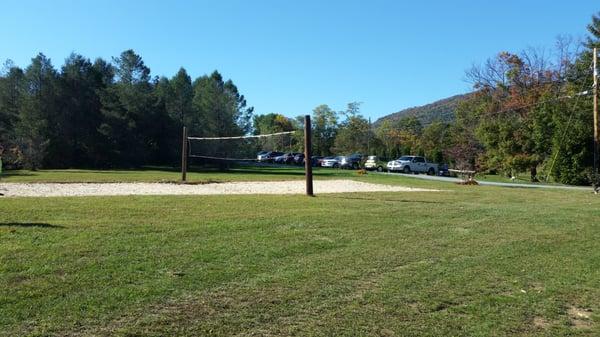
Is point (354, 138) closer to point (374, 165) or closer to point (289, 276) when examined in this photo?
point (374, 165)

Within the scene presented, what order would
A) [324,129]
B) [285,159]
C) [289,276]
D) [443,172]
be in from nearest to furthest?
[289,276]
[443,172]
[285,159]
[324,129]

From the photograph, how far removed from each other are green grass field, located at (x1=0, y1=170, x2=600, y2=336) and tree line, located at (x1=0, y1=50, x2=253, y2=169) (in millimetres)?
38194

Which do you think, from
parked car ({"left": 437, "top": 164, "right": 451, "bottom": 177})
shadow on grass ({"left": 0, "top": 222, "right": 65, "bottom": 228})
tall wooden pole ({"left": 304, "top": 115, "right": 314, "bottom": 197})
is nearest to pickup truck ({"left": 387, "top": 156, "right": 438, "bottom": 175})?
parked car ({"left": 437, "top": 164, "right": 451, "bottom": 177})

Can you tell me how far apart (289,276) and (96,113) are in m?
47.1

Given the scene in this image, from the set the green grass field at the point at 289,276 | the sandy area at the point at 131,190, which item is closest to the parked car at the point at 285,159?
the sandy area at the point at 131,190

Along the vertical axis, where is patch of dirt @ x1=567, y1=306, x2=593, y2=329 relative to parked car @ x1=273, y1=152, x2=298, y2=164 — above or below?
below

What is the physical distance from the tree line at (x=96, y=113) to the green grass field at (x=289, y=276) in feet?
125

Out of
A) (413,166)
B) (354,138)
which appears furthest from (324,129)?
(413,166)

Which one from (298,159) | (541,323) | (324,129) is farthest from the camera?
(324,129)

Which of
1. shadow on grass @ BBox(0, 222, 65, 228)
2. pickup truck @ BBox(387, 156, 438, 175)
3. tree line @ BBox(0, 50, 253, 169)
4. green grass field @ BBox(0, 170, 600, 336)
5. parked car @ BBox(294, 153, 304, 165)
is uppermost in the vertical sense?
tree line @ BBox(0, 50, 253, 169)

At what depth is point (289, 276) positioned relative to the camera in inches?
210

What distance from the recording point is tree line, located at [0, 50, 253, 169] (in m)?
44.7

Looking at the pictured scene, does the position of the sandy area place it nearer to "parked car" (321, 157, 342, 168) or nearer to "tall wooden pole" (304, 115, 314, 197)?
"tall wooden pole" (304, 115, 314, 197)

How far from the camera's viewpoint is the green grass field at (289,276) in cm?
401
